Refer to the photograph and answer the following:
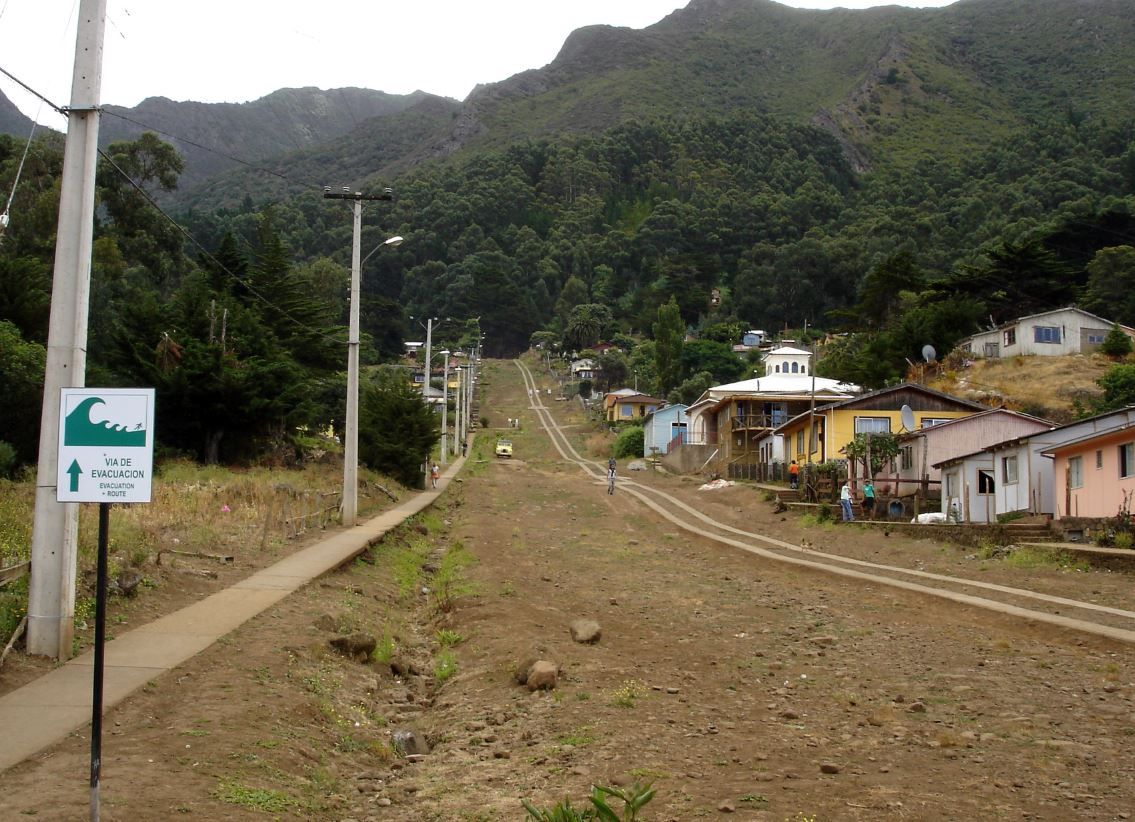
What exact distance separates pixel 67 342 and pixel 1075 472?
24140mm

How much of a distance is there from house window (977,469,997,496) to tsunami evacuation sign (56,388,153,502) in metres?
29.3

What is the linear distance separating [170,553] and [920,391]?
35.8 m

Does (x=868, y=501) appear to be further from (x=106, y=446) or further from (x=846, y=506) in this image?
(x=106, y=446)

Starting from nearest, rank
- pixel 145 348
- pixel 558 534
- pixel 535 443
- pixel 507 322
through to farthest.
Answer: pixel 558 534 → pixel 145 348 → pixel 535 443 → pixel 507 322

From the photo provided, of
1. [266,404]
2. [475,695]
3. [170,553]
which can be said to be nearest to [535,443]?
[266,404]

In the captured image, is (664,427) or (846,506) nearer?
(846,506)

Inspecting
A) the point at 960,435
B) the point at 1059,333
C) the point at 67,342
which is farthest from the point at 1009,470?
the point at 1059,333

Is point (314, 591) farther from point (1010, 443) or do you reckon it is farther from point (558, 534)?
point (1010, 443)

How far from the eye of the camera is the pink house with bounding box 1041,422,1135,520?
2480cm

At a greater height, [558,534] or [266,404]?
[266,404]

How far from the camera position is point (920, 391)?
46188 mm

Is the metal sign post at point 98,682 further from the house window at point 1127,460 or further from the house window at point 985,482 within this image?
the house window at point 985,482

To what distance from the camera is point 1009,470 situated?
101 feet

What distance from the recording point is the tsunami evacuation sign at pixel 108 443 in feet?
22.1
